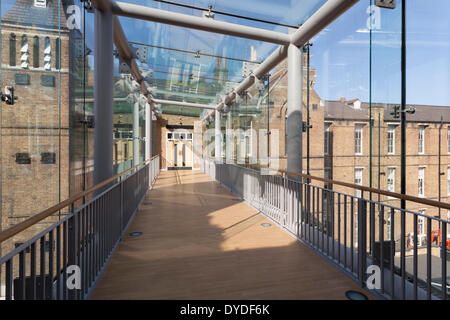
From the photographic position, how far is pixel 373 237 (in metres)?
2.11

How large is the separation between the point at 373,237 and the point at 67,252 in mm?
2349

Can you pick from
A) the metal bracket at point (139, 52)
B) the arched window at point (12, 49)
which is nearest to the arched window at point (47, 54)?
the arched window at point (12, 49)

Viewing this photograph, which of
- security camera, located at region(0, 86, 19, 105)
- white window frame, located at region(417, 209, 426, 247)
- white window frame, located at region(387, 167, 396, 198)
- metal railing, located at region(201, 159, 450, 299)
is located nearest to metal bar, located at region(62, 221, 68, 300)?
security camera, located at region(0, 86, 19, 105)

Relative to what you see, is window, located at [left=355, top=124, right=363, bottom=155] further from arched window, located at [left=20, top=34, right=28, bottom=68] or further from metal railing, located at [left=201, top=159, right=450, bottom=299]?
arched window, located at [left=20, top=34, right=28, bottom=68]

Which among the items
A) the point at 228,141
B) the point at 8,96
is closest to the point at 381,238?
the point at 8,96

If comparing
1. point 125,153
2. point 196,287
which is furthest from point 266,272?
point 125,153

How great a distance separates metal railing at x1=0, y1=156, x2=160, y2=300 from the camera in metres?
A: 1.18

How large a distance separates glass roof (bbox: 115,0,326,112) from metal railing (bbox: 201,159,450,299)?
2.31 metres

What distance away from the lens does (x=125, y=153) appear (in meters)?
5.41

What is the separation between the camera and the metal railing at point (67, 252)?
1.18 meters

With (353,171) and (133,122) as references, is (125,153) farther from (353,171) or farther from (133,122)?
(353,171)

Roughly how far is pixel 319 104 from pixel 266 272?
9.38 ft

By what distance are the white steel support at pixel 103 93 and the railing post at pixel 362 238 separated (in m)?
2.90

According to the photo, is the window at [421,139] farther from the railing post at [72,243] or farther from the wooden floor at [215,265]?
the railing post at [72,243]
